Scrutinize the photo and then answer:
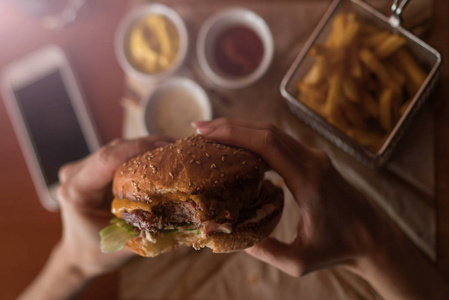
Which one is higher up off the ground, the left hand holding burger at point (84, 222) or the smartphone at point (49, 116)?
the smartphone at point (49, 116)

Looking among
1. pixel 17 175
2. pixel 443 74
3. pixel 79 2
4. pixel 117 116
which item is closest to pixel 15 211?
pixel 17 175

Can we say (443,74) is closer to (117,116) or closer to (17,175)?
(117,116)

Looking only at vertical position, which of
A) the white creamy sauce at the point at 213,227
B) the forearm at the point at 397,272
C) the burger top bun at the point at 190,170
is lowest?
the forearm at the point at 397,272

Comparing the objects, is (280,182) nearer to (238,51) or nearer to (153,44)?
(238,51)

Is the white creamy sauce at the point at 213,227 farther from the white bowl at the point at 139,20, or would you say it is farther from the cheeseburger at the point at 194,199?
the white bowl at the point at 139,20

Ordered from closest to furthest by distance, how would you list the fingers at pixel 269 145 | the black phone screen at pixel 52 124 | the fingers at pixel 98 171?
the fingers at pixel 269 145, the fingers at pixel 98 171, the black phone screen at pixel 52 124

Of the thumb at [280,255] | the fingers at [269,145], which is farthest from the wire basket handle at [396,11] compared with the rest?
the thumb at [280,255]

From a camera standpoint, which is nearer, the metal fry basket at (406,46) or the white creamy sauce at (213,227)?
the white creamy sauce at (213,227)

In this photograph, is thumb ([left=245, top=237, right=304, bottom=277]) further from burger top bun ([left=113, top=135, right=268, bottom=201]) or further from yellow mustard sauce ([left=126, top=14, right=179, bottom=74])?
yellow mustard sauce ([left=126, top=14, right=179, bottom=74])
